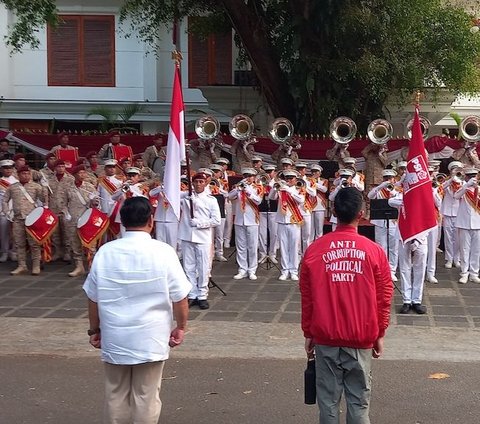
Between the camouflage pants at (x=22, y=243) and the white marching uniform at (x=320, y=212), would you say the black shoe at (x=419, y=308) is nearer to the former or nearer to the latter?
the white marching uniform at (x=320, y=212)

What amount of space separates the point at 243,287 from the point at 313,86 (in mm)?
7210

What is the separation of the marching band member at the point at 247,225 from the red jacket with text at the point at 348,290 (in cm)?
791

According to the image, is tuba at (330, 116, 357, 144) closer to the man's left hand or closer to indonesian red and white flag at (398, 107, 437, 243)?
indonesian red and white flag at (398, 107, 437, 243)

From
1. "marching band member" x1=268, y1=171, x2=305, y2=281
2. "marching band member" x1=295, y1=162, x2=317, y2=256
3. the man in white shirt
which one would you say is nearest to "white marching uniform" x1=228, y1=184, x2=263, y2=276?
"marching band member" x1=268, y1=171, x2=305, y2=281

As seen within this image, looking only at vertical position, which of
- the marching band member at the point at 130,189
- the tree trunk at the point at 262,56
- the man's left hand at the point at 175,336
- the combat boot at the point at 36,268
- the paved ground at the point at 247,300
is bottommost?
the paved ground at the point at 247,300

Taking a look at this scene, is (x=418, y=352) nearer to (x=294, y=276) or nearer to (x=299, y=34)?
(x=294, y=276)

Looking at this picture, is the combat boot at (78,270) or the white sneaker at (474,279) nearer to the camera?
the white sneaker at (474,279)

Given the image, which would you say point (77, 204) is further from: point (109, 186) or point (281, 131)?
point (281, 131)

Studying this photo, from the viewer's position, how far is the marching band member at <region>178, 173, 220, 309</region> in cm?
1005

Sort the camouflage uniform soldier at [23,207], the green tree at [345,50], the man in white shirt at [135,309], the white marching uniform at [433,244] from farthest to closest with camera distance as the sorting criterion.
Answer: the green tree at [345,50] < the camouflage uniform soldier at [23,207] < the white marching uniform at [433,244] < the man in white shirt at [135,309]

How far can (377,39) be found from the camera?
1689 cm

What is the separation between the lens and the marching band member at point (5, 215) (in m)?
13.4

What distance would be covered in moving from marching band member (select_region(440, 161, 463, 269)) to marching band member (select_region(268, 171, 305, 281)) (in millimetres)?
2758

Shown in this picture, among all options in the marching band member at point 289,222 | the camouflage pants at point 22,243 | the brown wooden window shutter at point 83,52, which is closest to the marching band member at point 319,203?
the marching band member at point 289,222
